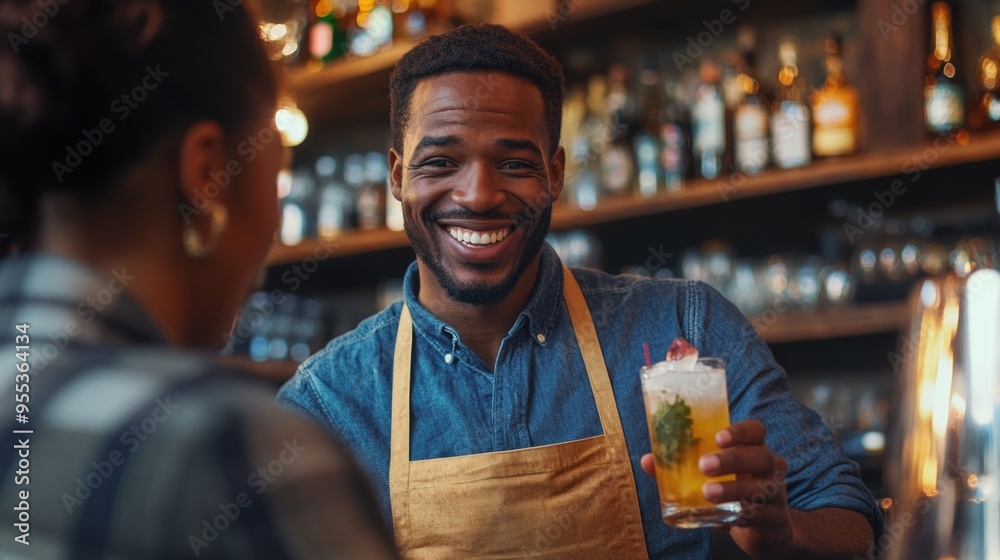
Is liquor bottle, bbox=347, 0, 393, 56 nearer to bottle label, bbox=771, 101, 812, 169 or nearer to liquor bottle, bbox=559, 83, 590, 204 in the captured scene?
liquor bottle, bbox=559, 83, 590, 204

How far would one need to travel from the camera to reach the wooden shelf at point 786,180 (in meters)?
2.26

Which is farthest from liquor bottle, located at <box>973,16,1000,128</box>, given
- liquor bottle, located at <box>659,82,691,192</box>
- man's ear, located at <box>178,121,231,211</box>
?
man's ear, located at <box>178,121,231,211</box>

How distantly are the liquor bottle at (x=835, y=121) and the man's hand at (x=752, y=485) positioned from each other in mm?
1416

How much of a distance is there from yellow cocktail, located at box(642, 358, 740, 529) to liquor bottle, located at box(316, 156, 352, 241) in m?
2.21

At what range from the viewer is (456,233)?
1.78m

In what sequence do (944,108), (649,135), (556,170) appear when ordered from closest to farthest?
(556,170) < (944,108) < (649,135)

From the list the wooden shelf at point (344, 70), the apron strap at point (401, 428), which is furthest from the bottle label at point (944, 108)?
the wooden shelf at point (344, 70)

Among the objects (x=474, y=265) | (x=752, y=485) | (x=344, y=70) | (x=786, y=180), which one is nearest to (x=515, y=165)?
(x=474, y=265)

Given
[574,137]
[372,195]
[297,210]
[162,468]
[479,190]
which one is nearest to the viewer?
[162,468]

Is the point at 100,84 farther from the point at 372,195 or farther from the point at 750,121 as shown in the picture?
the point at 372,195

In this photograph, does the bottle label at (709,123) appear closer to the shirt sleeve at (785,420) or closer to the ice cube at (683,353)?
the shirt sleeve at (785,420)

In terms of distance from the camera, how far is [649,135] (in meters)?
2.87

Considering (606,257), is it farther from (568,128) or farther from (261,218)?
(261,218)

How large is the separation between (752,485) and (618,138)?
1.83 m
